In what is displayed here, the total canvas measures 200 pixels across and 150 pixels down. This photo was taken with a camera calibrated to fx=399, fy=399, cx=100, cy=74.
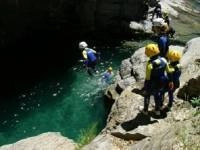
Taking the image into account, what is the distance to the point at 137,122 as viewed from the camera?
13.1 meters

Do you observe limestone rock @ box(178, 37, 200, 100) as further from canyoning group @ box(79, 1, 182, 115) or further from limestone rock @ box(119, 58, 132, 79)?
limestone rock @ box(119, 58, 132, 79)

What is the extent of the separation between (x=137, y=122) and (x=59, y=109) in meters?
10.0

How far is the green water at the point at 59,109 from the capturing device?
20203mm

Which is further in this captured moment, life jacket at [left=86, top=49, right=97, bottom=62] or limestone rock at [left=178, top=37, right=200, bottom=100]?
life jacket at [left=86, top=49, right=97, bottom=62]

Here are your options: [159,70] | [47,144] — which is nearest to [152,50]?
[159,70]

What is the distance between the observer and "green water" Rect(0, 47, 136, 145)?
2020cm

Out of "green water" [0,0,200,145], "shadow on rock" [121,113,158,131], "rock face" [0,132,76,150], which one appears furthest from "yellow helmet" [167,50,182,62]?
"green water" [0,0,200,145]

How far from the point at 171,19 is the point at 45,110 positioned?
23930mm

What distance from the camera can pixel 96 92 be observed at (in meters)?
24.1

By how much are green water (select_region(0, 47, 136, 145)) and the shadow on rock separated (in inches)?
211

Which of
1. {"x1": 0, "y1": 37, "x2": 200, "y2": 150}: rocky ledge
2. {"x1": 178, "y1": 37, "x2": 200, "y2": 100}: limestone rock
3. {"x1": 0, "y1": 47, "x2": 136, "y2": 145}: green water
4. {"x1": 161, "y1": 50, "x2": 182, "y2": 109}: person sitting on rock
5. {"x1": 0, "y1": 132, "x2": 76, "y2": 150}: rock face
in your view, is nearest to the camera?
{"x1": 161, "y1": 50, "x2": 182, "y2": 109}: person sitting on rock

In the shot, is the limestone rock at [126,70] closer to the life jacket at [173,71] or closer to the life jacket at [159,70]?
the life jacket at [173,71]

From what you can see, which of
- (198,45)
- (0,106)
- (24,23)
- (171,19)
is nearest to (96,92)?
(0,106)

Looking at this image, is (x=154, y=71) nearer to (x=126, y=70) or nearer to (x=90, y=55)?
(x=126, y=70)
